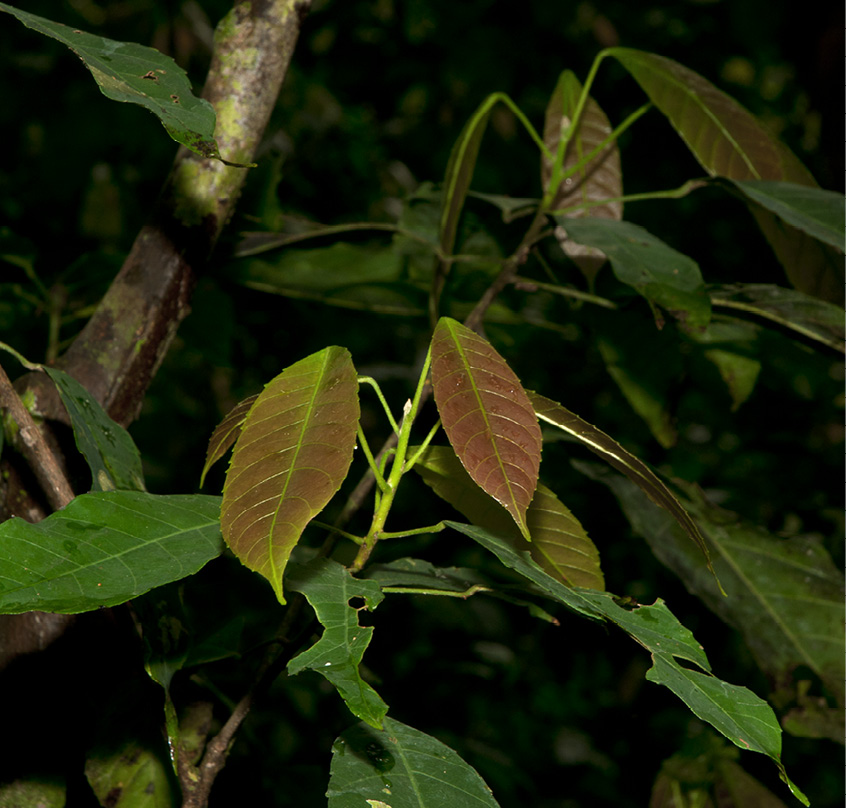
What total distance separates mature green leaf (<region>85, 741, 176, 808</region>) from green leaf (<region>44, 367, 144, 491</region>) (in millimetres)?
228

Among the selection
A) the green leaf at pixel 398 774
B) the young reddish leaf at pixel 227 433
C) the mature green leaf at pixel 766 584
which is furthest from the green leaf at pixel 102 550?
the mature green leaf at pixel 766 584

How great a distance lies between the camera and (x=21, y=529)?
0.43 m

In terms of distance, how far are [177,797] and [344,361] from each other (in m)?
0.42

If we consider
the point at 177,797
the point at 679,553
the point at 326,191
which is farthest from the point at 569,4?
the point at 177,797

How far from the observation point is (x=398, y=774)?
486 mm

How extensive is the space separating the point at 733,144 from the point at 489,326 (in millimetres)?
484

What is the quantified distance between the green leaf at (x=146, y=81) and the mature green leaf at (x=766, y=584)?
66 centimetres

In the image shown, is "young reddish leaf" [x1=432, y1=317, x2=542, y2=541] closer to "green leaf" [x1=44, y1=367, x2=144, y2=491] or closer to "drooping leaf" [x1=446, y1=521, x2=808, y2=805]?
"drooping leaf" [x1=446, y1=521, x2=808, y2=805]

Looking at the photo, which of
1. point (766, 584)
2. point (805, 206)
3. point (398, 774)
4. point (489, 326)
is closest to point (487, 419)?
point (398, 774)

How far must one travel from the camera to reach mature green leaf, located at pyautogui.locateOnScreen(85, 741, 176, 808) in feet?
2.09

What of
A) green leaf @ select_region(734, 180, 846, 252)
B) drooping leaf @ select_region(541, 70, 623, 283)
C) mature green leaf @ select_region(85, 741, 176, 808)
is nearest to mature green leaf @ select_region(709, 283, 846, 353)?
green leaf @ select_region(734, 180, 846, 252)

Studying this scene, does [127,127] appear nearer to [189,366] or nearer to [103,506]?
[189,366]

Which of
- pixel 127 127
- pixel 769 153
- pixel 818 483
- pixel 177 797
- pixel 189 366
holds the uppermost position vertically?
pixel 769 153

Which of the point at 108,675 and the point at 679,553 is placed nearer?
the point at 108,675
